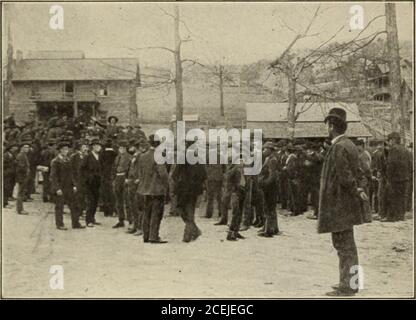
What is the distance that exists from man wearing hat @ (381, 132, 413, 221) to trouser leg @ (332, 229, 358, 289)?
171 centimetres

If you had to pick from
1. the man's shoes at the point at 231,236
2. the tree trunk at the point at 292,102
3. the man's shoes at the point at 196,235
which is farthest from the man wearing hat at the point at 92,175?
the tree trunk at the point at 292,102

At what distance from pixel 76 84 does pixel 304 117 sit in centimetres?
418

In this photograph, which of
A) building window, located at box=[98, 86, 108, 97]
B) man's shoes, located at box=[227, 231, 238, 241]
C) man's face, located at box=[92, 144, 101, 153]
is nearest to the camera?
man's shoes, located at box=[227, 231, 238, 241]

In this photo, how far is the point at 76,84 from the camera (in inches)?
390

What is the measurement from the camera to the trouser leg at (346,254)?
682 centimetres

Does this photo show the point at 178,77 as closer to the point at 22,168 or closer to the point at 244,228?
the point at 244,228

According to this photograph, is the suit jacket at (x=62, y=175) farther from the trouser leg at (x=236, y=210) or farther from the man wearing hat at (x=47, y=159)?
the trouser leg at (x=236, y=210)

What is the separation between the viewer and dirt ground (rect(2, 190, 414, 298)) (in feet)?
25.0

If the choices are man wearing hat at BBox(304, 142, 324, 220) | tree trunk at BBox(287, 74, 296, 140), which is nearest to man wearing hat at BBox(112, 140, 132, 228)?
tree trunk at BBox(287, 74, 296, 140)

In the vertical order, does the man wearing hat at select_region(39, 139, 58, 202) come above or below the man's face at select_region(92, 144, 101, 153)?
below

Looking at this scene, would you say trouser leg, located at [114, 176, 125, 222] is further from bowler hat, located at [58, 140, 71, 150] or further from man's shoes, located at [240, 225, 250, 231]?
man's shoes, located at [240, 225, 250, 231]

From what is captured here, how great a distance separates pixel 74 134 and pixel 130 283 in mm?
3558

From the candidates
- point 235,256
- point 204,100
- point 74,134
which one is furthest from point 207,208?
point 74,134

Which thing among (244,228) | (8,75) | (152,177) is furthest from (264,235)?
(8,75)
